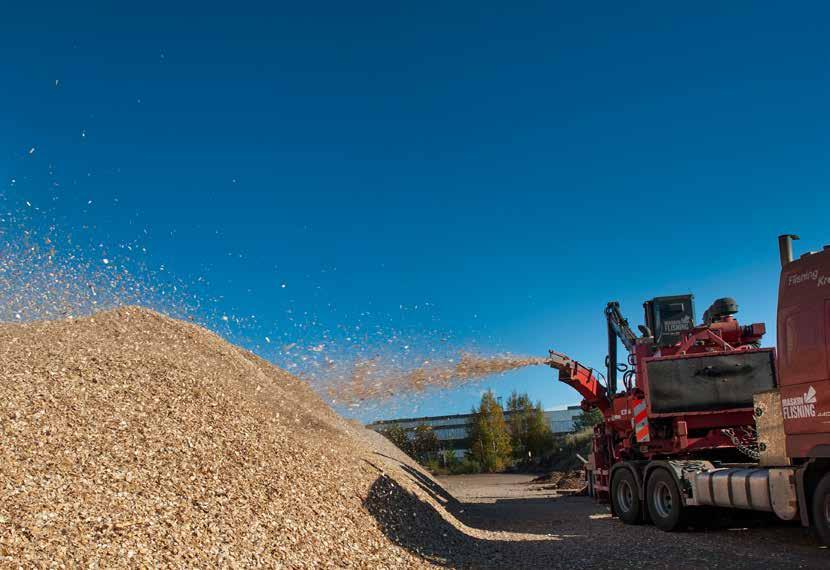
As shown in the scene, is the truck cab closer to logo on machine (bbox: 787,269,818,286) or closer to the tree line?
logo on machine (bbox: 787,269,818,286)

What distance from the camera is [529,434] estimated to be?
5416 cm

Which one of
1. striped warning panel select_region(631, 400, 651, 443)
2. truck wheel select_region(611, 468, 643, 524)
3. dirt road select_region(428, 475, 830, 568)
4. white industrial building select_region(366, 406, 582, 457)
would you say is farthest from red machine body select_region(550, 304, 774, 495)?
white industrial building select_region(366, 406, 582, 457)

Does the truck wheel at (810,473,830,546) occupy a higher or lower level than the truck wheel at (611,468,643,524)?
higher

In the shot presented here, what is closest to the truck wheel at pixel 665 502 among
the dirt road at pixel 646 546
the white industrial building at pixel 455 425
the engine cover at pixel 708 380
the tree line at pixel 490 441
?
the dirt road at pixel 646 546

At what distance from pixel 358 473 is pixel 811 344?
7.40m

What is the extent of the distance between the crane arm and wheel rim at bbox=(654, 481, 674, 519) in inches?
142

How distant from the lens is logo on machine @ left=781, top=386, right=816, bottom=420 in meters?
8.54

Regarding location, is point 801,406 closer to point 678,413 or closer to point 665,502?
point 678,413

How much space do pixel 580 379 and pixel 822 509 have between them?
8344 mm

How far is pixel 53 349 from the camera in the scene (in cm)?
1140

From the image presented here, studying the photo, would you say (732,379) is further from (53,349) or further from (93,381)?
(53,349)

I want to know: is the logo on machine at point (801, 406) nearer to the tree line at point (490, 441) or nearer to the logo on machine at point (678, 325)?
the logo on machine at point (678, 325)

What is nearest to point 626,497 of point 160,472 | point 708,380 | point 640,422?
point 640,422

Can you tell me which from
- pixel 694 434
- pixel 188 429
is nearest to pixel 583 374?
pixel 694 434
